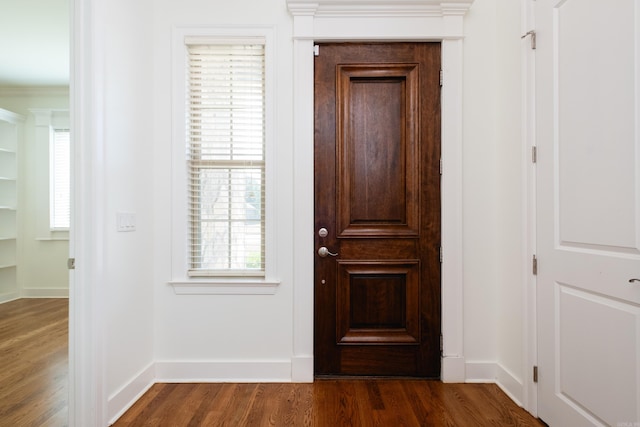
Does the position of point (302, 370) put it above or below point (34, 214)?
below

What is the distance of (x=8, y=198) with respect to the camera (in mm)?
5270

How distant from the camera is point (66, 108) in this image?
5445 millimetres

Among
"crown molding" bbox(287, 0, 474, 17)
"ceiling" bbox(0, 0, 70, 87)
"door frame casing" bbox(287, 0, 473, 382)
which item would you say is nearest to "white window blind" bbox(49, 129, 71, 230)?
"ceiling" bbox(0, 0, 70, 87)

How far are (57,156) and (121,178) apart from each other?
4.09 m

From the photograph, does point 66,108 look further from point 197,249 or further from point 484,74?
point 484,74

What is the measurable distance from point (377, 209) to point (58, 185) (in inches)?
192

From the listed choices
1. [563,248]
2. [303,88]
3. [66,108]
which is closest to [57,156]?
[66,108]

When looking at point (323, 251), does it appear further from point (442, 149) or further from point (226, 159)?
point (442, 149)

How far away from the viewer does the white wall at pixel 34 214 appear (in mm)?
5348

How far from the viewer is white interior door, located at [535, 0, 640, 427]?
5.09 feet

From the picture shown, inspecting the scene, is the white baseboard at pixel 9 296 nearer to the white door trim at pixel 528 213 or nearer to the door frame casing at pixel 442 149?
the door frame casing at pixel 442 149

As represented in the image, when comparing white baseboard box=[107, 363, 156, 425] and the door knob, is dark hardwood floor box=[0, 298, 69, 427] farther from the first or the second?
the door knob

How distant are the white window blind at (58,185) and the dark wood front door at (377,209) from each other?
177 inches

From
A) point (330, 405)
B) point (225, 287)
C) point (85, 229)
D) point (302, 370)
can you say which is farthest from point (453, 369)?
point (85, 229)
